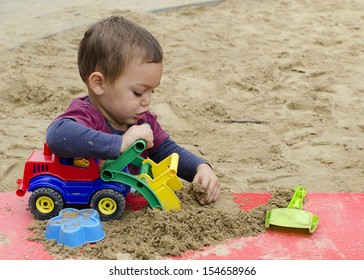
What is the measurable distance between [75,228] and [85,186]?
226 mm

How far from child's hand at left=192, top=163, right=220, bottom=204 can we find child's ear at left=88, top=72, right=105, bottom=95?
494 mm

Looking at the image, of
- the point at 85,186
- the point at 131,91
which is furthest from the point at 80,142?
the point at 131,91

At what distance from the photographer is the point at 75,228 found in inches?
85.7

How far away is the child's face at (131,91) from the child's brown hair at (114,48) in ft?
0.07

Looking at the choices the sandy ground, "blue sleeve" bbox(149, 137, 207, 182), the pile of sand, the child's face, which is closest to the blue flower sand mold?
the pile of sand

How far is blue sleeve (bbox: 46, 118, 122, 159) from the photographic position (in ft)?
7.48

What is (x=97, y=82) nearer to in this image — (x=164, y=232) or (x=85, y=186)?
(x=85, y=186)

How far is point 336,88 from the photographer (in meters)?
4.57

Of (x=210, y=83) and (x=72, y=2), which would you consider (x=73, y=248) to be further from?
(x=72, y=2)

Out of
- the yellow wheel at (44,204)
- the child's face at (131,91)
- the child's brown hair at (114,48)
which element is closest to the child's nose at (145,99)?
the child's face at (131,91)

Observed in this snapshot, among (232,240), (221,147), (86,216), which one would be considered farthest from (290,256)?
(221,147)

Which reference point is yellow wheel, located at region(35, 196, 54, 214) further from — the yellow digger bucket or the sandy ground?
the sandy ground

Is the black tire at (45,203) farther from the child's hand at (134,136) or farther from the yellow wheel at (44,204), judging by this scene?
the child's hand at (134,136)

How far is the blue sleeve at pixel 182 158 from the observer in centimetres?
269
